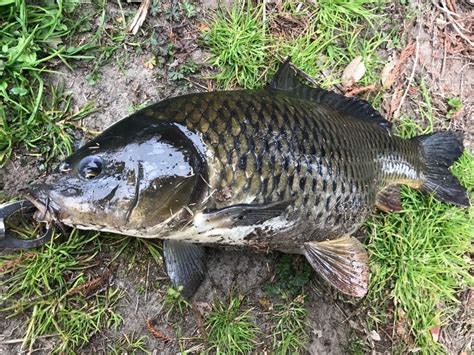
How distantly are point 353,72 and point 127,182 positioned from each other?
212cm

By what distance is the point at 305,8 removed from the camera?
12.1 ft

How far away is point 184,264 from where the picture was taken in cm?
298

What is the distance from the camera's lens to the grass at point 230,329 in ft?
10.5

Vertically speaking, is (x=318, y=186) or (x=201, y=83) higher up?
(x=201, y=83)

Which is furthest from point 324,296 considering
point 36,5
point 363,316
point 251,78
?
point 36,5

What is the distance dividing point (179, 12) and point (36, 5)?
A: 0.93m

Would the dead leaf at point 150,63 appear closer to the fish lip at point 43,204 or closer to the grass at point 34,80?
the grass at point 34,80

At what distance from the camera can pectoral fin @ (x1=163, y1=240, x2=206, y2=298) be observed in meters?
2.96

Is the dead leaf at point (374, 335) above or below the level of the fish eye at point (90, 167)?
below

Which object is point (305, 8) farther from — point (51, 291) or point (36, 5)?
point (51, 291)

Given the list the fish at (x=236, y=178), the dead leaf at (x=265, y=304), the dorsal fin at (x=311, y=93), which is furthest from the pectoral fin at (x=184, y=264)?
the dorsal fin at (x=311, y=93)

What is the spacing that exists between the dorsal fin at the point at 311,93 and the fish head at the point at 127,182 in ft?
3.02

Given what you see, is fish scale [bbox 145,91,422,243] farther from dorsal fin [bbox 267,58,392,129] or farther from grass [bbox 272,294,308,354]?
grass [bbox 272,294,308,354]

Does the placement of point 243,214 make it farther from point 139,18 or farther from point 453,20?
point 453,20
